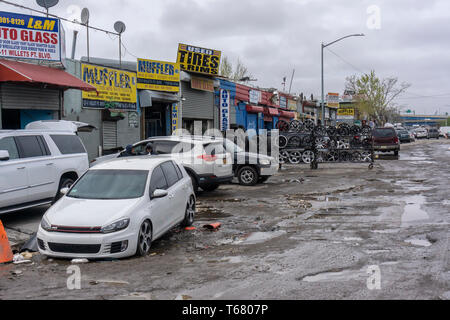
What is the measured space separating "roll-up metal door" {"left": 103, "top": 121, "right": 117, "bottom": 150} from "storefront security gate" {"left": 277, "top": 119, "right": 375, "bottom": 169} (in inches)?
314

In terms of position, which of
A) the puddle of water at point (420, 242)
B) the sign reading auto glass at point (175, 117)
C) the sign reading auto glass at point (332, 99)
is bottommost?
the puddle of water at point (420, 242)

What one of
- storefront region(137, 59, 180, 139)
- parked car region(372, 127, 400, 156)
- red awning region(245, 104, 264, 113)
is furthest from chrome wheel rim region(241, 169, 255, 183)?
red awning region(245, 104, 264, 113)

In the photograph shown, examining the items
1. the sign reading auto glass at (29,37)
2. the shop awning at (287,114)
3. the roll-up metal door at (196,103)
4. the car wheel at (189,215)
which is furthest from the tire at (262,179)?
the shop awning at (287,114)

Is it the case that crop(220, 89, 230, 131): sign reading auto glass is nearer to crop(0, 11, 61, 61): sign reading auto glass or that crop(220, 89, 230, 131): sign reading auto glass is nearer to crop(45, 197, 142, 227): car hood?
crop(0, 11, 61, 61): sign reading auto glass

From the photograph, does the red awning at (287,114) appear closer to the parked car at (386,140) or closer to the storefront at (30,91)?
the parked car at (386,140)

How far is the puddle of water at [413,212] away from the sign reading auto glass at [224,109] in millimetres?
19072

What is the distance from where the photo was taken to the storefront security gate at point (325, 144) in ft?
75.5

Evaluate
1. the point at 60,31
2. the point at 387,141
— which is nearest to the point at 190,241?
the point at 60,31

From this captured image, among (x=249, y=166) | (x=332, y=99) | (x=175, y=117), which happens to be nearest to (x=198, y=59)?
(x=175, y=117)

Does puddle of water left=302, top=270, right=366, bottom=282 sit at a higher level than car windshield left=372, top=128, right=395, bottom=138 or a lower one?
lower

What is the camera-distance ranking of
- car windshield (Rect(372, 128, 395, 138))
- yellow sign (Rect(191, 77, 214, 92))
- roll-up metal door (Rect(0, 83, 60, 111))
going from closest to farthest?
roll-up metal door (Rect(0, 83, 60, 111)) < yellow sign (Rect(191, 77, 214, 92)) < car windshield (Rect(372, 128, 395, 138))

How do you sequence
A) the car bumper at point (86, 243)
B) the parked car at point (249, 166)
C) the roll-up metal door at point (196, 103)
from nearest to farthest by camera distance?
the car bumper at point (86, 243), the parked car at point (249, 166), the roll-up metal door at point (196, 103)

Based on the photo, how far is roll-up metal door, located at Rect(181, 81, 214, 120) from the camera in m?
27.0
